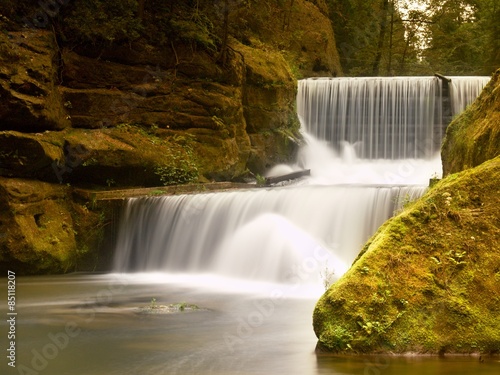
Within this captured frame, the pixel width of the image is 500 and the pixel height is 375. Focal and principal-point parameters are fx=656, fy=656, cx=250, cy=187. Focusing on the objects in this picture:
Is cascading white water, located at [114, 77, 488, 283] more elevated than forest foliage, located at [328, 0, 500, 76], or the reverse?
forest foliage, located at [328, 0, 500, 76]

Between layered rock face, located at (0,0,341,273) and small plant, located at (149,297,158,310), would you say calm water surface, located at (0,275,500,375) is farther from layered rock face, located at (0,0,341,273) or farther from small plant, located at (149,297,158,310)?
layered rock face, located at (0,0,341,273)

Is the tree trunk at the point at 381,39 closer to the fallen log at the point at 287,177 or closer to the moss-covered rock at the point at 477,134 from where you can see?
the fallen log at the point at 287,177

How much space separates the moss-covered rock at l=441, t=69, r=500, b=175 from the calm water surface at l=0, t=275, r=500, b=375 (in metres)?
2.84

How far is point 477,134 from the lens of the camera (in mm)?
8531

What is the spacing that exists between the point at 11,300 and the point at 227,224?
4315mm

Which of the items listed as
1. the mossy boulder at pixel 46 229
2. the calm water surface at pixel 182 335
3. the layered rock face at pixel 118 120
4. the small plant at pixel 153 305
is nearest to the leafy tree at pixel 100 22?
the layered rock face at pixel 118 120

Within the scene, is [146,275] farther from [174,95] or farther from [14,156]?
[174,95]

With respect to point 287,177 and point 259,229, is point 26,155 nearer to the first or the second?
point 259,229

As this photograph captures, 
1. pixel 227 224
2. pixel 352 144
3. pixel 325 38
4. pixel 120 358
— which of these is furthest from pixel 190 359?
pixel 325 38

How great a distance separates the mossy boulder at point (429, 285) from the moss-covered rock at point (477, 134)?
2075mm

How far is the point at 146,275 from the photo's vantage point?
12.6m

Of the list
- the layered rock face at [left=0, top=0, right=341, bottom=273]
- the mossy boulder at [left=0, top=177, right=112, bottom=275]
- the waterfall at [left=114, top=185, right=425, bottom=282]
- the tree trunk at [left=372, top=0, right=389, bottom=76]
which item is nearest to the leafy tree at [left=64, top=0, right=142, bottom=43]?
the layered rock face at [left=0, top=0, right=341, bottom=273]

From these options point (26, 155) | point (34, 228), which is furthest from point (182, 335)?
point (26, 155)

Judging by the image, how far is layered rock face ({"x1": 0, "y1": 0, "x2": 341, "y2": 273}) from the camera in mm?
12703
